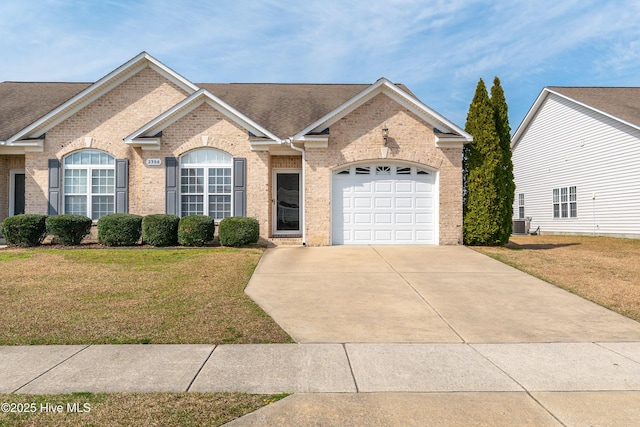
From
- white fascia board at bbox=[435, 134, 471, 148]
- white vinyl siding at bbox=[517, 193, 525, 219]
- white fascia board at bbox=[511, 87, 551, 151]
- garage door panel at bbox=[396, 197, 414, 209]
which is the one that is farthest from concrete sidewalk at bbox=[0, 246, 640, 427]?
white vinyl siding at bbox=[517, 193, 525, 219]

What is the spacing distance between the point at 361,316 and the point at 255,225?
26.1ft

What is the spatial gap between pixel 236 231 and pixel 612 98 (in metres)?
21.4

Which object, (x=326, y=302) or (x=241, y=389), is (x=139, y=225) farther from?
(x=241, y=389)

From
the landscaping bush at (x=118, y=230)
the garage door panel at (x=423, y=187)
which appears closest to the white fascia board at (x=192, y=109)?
the landscaping bush at (x=118, y=230)

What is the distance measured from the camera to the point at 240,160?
15.4m

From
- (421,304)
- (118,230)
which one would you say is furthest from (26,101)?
(421,304)

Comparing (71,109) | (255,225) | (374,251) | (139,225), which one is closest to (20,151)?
(71,109)

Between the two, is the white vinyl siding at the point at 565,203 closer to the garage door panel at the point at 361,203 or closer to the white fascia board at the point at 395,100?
the white fascia board at the point at 395,100

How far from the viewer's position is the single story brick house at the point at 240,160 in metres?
15.0

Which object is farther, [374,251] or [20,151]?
[20,151]

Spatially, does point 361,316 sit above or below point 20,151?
below

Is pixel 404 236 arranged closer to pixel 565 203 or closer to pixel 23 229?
pixel 23 229

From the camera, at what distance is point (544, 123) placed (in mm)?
26750

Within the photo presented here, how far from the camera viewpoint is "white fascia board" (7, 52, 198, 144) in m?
15.5
